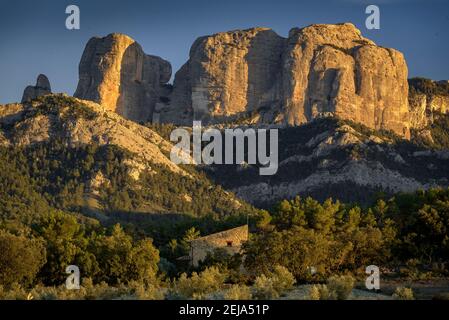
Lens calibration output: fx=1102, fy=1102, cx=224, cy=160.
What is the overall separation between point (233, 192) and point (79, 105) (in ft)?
81.1

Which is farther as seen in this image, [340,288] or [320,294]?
[340,288]

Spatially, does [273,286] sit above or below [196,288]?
above

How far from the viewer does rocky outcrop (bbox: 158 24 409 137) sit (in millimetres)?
186750

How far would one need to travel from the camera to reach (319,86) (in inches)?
7451

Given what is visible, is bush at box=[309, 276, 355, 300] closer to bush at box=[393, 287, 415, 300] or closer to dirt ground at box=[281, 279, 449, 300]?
dirt ground at box=[281, 279, 449, 300]

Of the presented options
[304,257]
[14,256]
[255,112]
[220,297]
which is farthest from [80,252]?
[255,112]

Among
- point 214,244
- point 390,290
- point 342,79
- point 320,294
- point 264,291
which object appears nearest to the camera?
point 320,294

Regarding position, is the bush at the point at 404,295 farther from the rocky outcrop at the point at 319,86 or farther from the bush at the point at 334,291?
the rocky outcrop at the point at 319,86

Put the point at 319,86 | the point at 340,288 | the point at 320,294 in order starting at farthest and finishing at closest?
the point at 319,86
the point at 340,288
the point at 320,294

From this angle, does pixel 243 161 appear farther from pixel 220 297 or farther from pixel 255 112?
pixel 220 297

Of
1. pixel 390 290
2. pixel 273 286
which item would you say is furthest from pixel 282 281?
pixel 390 290

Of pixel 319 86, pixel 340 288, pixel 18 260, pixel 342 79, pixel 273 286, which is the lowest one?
pixel 340 288

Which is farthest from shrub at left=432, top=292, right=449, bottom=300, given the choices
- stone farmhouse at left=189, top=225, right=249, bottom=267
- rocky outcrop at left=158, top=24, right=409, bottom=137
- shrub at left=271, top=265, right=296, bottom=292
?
rocky outcrop at left=158, top=24, right=409, bottom=137

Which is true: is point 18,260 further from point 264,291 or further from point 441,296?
point 441,296
